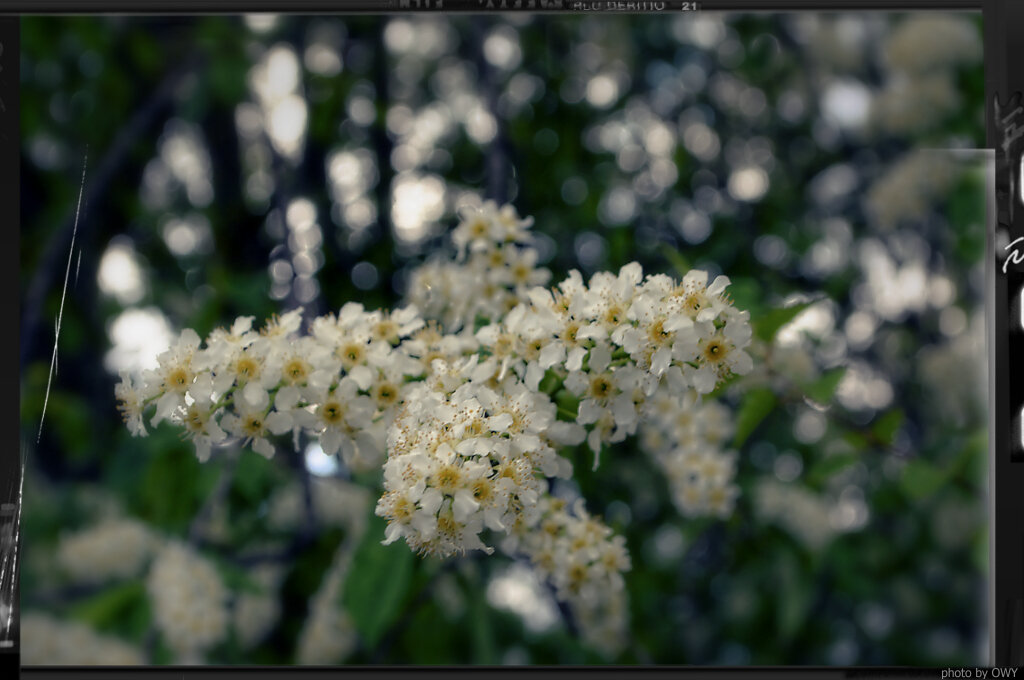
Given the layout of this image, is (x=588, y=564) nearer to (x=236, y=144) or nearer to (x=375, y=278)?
(x=375, y=278)

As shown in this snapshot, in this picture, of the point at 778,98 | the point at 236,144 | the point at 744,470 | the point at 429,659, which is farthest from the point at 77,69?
the point at 744,470

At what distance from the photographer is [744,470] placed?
2.30 meters

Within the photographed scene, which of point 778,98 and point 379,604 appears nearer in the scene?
point 379,604

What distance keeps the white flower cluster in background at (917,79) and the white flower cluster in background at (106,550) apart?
2719mm

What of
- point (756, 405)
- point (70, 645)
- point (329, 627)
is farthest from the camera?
point (329, 627)

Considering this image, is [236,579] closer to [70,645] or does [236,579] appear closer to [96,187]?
[70,645]

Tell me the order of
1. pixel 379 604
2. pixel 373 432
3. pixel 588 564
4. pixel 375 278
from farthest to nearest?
pixel 375 278
pixel 379 604
pixel 588 564
pixel 373 432

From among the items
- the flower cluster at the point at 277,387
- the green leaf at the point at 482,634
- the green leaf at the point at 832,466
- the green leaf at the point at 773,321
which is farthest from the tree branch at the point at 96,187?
the green leaf at the point at 832,466

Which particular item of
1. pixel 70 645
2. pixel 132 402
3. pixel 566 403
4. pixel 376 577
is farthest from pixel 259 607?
pixel 566 403

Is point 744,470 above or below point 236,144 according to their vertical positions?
below

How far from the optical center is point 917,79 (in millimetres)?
2164

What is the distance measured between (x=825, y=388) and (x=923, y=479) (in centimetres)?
43

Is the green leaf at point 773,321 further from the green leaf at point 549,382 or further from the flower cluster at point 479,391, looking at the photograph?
the green leaf at point 549,382

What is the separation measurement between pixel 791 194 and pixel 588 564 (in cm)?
154
